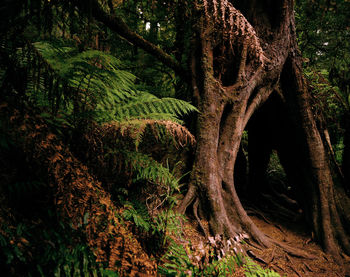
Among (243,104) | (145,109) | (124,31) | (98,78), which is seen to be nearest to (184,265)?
(145,109)

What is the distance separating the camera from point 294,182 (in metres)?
4.87

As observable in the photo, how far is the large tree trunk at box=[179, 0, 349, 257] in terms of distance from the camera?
9.33 feet

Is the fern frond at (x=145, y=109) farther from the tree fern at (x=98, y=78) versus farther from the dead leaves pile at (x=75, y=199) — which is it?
the dead leaves pile at (x=75, y=199)

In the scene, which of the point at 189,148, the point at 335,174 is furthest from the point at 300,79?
the point at 189,148

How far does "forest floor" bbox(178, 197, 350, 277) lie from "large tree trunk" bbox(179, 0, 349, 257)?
0.67 ft

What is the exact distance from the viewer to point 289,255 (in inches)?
127

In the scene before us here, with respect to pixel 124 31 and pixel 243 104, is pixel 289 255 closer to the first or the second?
pixel 243 104

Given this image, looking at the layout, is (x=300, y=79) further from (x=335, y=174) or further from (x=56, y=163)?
(x=56, y=163)

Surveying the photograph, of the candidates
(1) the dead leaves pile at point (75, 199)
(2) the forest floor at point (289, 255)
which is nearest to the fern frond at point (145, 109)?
(1) the dead leaves pile at point (75, 199)

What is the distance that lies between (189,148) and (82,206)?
2078 mm

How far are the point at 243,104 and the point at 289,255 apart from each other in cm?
259

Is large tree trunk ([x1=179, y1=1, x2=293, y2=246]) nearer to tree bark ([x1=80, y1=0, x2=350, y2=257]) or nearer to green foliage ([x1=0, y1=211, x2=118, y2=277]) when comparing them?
tree bark ([x1=80, y1=0, x2=350, y2=257])

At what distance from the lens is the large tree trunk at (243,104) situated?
9.33 ft

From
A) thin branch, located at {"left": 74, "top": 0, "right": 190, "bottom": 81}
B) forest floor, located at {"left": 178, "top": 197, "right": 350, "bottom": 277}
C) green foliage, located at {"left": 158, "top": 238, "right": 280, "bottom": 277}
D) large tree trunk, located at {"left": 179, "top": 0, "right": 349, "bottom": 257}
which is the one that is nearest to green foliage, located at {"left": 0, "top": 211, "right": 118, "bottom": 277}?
green foliage, located at {"left": 158, "top": 238, "right": 280, "bottom": 277}
